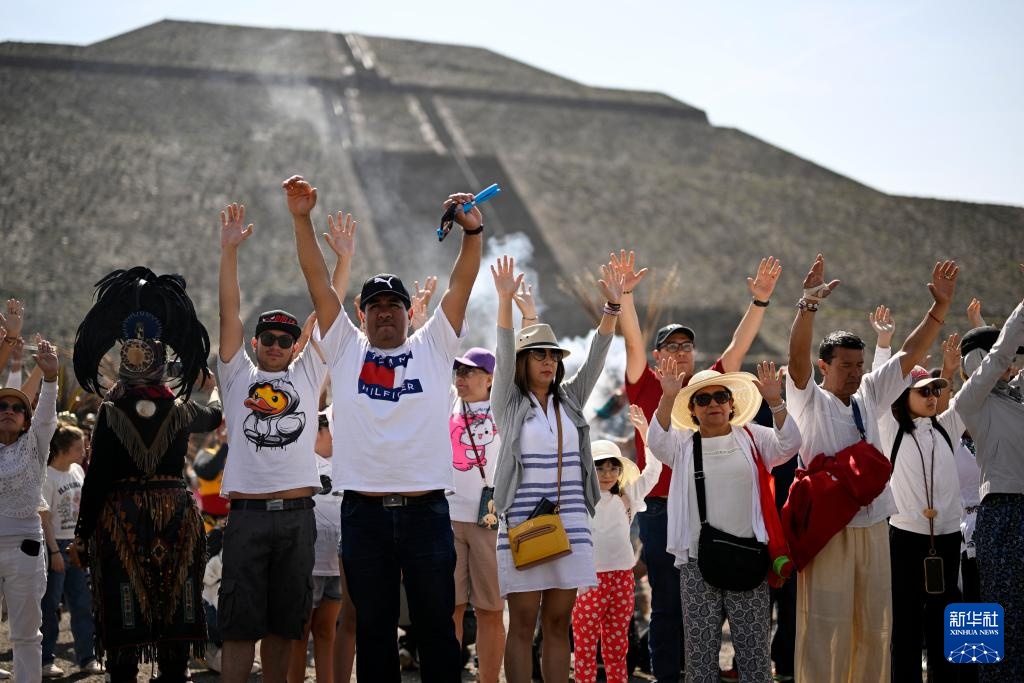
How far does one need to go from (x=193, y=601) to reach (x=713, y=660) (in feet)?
8.45

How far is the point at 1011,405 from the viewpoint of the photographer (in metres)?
5.67

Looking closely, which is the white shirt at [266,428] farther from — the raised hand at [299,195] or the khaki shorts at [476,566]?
the khaki shorts at [476,566]

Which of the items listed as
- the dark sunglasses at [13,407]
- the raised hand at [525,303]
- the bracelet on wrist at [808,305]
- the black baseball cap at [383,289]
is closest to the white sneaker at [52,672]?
the dark sunglasses at [13,407]

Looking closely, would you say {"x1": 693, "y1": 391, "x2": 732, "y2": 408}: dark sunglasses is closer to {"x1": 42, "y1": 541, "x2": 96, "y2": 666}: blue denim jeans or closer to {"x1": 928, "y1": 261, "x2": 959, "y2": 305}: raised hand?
{"x1": 928, "y1": 261, "x2": 959, "y2": 305}: raised hand

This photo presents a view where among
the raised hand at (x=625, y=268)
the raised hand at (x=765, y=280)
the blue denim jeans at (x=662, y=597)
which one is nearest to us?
the raised hand at (x=625, y=268)

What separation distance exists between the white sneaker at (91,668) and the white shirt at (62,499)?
2.98 feet

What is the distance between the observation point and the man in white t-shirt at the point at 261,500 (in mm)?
5395

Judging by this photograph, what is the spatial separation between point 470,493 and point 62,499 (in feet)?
11.4

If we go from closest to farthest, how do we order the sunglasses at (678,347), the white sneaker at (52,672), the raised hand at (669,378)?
the raised hand at (669,378) → the sunglasses at (678,347) → the white sneaker at (52,672)

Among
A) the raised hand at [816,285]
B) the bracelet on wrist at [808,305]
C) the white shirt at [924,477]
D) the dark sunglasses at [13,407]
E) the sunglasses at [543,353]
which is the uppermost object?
the raised hand at [816,285]

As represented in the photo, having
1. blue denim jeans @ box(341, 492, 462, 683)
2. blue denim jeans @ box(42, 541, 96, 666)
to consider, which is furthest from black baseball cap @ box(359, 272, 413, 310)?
blue denim jeans @ box(42, 541, 96, 666)

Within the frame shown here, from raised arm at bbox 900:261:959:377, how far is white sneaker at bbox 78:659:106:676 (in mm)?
5568

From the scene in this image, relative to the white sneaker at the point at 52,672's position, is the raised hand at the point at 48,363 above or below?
above

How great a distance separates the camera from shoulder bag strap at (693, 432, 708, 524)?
18.3ft
